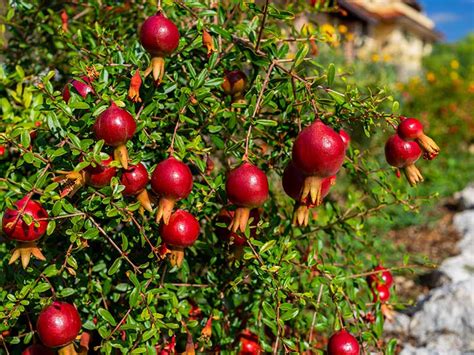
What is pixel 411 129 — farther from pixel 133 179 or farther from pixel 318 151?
pixel 133 179

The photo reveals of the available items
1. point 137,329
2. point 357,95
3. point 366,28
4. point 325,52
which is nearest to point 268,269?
point 137,329

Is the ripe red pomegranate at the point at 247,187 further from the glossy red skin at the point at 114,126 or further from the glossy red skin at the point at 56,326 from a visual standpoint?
the glossy red skin at the point at 56,326

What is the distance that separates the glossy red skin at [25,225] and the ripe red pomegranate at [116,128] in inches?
9.1

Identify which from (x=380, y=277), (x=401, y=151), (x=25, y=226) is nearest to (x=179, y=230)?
(x=25, y=226)

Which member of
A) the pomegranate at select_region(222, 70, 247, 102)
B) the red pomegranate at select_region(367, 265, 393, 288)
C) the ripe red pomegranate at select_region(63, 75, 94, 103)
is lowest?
the red pomegranate at select_region(367, 265, 393, 288)

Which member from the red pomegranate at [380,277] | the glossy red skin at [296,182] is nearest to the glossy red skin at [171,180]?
the glossy red skin at [296,182]

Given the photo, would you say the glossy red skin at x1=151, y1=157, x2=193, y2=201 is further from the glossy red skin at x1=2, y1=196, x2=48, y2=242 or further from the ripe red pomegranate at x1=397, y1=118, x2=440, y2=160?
the ripe red pomegranate at x1=397, y1=118, x2=440, y2=160

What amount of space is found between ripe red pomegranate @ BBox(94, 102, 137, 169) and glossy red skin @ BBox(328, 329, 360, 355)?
70 cm

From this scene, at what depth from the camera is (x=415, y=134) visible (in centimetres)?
122

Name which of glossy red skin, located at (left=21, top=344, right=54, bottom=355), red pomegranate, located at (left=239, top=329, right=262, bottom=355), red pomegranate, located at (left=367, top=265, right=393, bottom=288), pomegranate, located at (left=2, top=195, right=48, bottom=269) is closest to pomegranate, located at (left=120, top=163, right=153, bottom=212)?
pomegranate, located at (left=2, top=195, right=48, bottom=269)

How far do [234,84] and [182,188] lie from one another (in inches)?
16.6

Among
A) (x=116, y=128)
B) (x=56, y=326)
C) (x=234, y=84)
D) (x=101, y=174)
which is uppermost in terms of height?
(x=234, y=84)

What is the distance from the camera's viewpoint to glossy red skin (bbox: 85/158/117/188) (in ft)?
3.81

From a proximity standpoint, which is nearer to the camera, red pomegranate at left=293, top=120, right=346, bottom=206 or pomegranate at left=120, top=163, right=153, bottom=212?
red pomegranate at left=293, top=120, right=346, bottom=206
